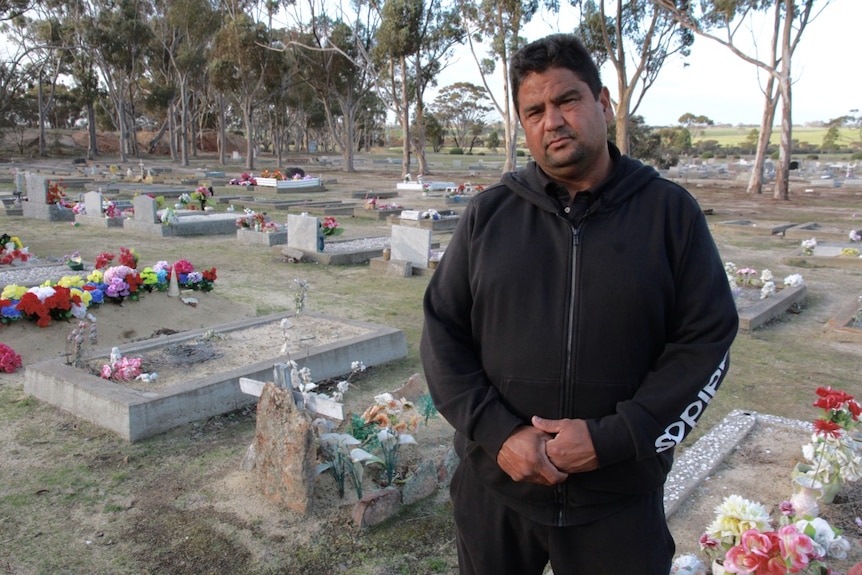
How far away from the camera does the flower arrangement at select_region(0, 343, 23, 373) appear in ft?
18.8

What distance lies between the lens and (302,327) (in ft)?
21.2

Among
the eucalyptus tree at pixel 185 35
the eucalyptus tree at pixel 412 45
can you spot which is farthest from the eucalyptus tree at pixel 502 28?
the eucalyptus tree at pixel 185 35

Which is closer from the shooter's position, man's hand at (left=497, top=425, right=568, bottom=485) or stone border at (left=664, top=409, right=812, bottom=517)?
man's hand at (left=497, top=425, right=568, bottom=485)

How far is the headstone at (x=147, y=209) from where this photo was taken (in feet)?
47.1

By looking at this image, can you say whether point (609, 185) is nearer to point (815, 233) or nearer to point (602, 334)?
point (602, 334)

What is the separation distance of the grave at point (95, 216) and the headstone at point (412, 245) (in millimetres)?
7459

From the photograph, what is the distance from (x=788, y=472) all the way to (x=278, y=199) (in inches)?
738

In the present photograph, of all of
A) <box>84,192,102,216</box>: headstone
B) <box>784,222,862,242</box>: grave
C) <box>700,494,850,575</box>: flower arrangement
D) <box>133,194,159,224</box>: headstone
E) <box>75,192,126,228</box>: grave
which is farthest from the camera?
<box>84,192,102,216</box>: headstone

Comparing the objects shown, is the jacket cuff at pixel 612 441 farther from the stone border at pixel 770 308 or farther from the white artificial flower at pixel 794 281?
the white artificial flower at pixel 794 281

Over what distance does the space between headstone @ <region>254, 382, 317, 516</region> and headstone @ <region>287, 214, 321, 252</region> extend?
781 cm

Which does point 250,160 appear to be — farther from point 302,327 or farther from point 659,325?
point 659,325

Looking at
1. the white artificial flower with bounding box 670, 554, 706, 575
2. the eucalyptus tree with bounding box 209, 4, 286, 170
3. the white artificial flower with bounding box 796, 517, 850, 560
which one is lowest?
the white artificial flower with bounding box 670, 554, 706, 575

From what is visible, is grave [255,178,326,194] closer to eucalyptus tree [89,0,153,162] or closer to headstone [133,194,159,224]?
headstone [133,194,159,224]

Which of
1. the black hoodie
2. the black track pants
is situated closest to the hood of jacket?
the black hoodie
